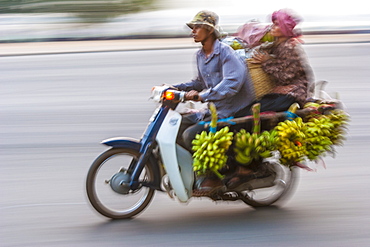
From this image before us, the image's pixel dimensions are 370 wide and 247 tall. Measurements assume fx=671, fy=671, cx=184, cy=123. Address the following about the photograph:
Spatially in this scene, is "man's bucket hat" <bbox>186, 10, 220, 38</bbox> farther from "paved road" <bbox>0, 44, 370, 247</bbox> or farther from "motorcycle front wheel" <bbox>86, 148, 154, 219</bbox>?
"paved road" <bbox>0, 44, 370, 247</bbox>

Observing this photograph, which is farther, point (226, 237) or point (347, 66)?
point (347, 66)

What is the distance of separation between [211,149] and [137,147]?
1.84 ft

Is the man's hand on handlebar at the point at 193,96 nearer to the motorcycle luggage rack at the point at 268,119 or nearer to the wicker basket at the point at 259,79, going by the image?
the motorcycle luggage rack at the point at 268,119

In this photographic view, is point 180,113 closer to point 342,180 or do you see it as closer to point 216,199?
point 216,199

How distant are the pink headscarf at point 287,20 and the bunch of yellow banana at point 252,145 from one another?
2.41ft

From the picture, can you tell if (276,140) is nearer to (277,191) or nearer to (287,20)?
(277,191)

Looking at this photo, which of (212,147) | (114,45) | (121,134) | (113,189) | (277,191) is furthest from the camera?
(114,45)

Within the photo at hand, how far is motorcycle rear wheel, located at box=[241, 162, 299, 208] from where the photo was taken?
5211 mm

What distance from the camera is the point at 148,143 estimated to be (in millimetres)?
4840

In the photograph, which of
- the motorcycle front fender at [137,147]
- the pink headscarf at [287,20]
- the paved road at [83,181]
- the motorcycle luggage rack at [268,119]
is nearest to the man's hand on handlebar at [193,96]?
the motorcycle luggage rack at [268,119]

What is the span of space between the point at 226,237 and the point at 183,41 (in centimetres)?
1326

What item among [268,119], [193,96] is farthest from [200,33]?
[268,119]

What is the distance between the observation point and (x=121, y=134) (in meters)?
8.05

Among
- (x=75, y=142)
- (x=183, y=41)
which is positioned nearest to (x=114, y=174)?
(x=75, y=142)
